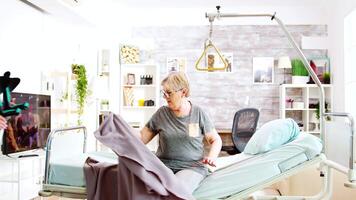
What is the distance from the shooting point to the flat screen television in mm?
3648

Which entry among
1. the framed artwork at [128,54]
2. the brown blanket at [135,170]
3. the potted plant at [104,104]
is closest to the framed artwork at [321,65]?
the framed artwork at [128,54]

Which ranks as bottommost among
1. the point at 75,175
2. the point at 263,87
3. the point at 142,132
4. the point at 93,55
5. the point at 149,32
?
the point at 75,175

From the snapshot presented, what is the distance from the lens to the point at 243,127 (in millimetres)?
5383

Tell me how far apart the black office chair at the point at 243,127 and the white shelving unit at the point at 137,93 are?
1.61 meters

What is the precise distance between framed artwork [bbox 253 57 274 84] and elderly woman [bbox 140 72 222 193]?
13.7 feet

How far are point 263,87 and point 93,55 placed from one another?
2873 mm

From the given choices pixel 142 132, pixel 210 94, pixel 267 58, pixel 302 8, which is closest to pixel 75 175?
pixel 142 132

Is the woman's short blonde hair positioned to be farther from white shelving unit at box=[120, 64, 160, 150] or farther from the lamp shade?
the lamp shade

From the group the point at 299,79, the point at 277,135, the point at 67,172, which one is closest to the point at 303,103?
the point at 299,79

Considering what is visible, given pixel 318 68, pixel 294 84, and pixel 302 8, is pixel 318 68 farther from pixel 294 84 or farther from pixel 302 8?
pixel 302 8

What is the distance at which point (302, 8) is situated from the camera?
636cm

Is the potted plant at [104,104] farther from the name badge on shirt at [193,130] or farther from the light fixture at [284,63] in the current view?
the name badge on shirt at [193,130]

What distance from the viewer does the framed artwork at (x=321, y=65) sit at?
6.17 meters

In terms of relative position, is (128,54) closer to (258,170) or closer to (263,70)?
(263,70)
